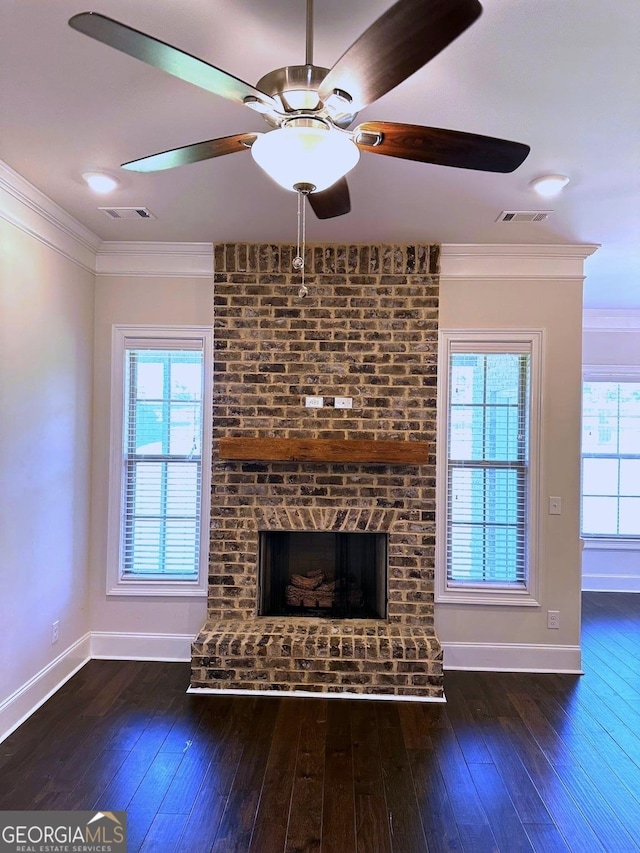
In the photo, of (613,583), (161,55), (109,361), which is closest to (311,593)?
(109,361)

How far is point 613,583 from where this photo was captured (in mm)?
5734

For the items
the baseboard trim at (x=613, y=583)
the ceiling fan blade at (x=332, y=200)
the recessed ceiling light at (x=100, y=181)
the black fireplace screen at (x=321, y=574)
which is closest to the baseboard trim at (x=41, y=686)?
the black fireplace screen at (x=321, y=574)

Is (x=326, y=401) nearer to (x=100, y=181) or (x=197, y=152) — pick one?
(x=100, y=181)

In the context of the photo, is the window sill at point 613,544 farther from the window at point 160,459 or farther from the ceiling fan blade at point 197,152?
the ceiling fan blade at point 197,152

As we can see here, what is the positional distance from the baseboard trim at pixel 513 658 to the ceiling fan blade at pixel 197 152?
10.8ft

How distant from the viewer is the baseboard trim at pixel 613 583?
571 centimetres

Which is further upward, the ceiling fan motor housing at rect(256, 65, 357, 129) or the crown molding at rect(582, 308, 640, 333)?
the crown molding at rect(582, 308, 640, 333)

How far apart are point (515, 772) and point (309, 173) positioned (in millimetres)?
2682

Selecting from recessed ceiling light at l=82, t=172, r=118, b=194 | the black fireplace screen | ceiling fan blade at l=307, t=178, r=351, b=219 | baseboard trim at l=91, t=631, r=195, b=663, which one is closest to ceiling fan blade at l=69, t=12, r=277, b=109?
ceiling fan blade at l=307, t=178, r=351, b=219

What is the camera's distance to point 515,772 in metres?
2.52

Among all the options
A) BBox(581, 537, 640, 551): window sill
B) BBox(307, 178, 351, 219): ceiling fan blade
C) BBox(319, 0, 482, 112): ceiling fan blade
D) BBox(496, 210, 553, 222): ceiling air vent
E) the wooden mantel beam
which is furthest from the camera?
BBox(581, 537, 640, 551): window sill

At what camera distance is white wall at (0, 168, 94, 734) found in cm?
277

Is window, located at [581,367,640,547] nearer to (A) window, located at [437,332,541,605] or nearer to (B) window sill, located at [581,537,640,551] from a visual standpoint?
(B) window sill, located at [581,537,640,551]

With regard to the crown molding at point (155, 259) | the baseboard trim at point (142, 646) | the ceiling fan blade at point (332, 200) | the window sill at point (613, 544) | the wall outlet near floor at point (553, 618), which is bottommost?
the baseboard trim at point (142, 646)
